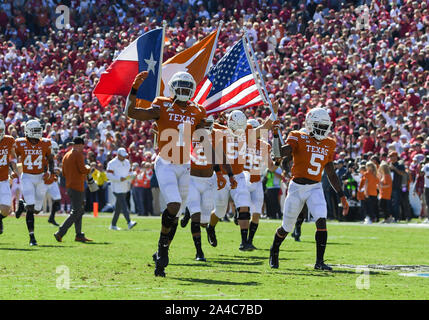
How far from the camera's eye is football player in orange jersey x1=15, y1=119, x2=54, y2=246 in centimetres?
1573

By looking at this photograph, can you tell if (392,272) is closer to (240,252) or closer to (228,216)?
(240,252)

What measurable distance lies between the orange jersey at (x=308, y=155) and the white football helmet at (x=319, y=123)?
0.09 meters

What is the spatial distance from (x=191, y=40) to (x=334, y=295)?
2518 centimetres

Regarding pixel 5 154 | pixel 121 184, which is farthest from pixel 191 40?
pixel 5 154

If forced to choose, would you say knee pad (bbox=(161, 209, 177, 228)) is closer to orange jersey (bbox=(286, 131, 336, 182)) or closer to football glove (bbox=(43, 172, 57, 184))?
orange jersey (bbox=(286, 131, 336, 182))

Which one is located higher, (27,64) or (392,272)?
(27,64)

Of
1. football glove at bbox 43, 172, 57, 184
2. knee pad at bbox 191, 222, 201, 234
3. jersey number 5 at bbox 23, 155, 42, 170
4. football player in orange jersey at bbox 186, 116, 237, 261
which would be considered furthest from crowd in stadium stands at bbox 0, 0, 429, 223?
jersey number 5 at bbox 23, 155, 42, 170

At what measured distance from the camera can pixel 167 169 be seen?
1031 cm

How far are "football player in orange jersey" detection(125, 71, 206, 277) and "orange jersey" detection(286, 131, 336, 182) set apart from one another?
1.43 meters

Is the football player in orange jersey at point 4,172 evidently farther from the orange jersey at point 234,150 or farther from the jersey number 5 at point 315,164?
the jersey number 5 at point 315,164

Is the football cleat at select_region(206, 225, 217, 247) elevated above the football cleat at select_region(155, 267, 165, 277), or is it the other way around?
the football cleat at select_region(206, 225, 217, 247)

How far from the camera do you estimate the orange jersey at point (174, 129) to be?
33.7ft

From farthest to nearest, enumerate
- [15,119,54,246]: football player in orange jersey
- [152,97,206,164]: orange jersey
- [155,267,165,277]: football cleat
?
[15,119,54,246]: football player in orange jersey < [152,97,206,164]: orange jersey < [155,267,165,277]: football cleat

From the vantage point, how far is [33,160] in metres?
15.9
